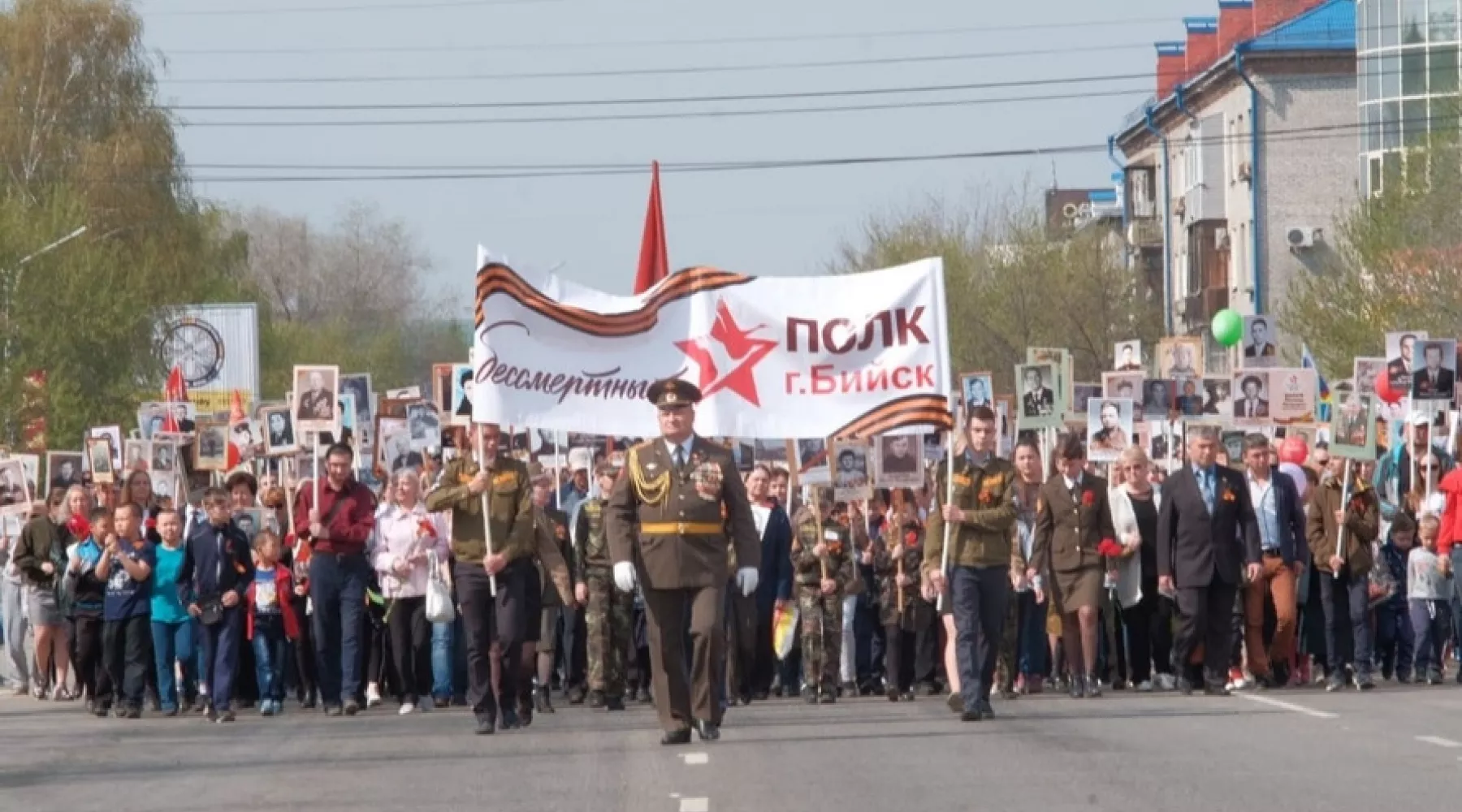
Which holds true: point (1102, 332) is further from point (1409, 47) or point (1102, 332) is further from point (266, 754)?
point (266, 754)

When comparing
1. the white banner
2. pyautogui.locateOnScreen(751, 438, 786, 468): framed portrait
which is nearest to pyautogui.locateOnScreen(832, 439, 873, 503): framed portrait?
the white banner

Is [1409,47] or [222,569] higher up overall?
A: [1409,47]

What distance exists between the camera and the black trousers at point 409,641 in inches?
834

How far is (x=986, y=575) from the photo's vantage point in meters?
18.3

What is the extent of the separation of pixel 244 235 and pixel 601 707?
59.6m

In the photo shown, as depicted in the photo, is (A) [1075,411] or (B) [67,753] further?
(A) [1075,411]

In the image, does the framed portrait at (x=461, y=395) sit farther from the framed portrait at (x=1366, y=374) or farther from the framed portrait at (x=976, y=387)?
the framed portrait at (x=1366, y=374)

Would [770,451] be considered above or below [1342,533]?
above

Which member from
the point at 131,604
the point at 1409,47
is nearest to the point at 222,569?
the point at 131,604

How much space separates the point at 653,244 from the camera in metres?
27.5

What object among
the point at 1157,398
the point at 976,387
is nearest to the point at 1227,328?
the point at 976,387

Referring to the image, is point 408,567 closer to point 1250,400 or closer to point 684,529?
point 684,529

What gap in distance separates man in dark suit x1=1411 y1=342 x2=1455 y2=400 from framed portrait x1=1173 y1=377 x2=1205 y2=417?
3291 mm

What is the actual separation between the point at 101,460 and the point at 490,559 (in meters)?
14.5
